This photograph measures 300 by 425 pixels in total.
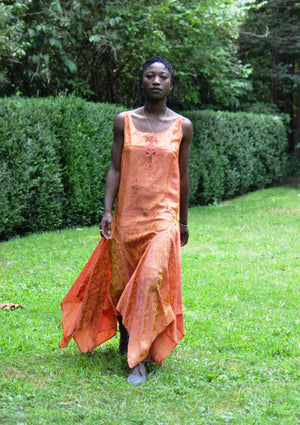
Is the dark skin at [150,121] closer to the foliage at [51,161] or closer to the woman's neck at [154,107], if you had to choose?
the woman's neck at [154,107]

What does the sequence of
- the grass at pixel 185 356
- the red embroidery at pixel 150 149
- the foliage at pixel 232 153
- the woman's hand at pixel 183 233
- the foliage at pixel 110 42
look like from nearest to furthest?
the grass at pixel 185 356 → the red embroidery at pixel 150 149 → the woman's hand at pixel 183 233 → the foliage at pixel 110 42 → the foliage at pixel 232 153

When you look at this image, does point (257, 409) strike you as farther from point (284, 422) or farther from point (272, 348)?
point (272, 348)

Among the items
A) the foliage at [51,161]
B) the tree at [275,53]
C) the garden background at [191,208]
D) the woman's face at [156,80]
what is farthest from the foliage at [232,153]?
the woman's face at [156,80]

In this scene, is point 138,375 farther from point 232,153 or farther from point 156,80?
point 232,153

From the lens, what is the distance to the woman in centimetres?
400

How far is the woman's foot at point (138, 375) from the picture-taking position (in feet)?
13.2

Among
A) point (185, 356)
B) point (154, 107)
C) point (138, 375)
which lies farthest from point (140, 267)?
point (154, 107)

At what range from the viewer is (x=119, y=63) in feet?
42.8

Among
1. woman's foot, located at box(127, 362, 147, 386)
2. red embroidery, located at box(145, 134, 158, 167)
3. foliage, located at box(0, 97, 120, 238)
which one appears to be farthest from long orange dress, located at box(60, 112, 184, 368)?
foliage, located at box(0, 97, 120, 238)

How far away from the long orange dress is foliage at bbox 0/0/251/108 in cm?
678

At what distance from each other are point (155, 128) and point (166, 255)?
95 centimetres

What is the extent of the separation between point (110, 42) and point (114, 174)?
8.00m

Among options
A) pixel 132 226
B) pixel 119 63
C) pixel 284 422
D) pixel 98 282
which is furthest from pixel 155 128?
pixel 119 63

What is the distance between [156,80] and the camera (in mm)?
4254
